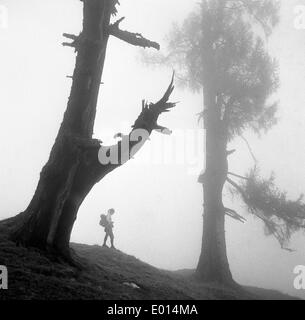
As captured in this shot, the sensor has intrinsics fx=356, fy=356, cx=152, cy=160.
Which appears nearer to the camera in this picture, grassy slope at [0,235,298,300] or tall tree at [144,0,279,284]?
grassy slope at [0,235,298,300]

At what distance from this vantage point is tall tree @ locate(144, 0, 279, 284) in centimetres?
1508

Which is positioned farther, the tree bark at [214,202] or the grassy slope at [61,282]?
the tree bark at [214,202]

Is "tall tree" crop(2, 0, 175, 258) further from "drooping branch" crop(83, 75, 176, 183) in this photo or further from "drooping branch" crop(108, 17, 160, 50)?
"drooping branch" crop(108, 17, 160, 50)

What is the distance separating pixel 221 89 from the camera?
626 inches

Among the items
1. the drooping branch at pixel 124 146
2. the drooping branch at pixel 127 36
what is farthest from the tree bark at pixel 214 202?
the drooping branch at pixel 124 146

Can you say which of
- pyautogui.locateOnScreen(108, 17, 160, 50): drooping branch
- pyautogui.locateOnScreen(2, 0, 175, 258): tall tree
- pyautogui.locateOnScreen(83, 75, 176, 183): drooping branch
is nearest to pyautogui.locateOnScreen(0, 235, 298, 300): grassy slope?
pyautogui.locateOnScreen(2, 0, 175, 258): tall tree

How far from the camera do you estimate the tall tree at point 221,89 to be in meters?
15.1

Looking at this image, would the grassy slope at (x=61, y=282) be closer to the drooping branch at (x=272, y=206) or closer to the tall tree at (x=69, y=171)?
the tall tree at (x=69, y=171)

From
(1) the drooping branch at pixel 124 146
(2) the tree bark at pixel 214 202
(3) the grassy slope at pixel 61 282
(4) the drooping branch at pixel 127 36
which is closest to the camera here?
(3) the grassy slope at pixel 61 282

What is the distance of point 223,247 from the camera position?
14.6 m

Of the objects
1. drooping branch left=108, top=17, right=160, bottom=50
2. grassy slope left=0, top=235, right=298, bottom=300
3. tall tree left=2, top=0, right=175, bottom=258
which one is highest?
drooping branch left=108, top=17, right=160, bottom=50

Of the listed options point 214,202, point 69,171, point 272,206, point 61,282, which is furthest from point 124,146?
point 272,206
